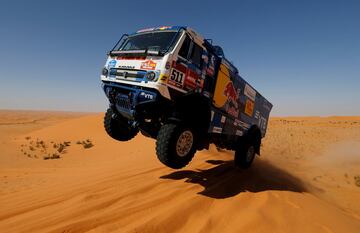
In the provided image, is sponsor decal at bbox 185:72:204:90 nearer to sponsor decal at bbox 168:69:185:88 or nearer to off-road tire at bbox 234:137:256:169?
sponsor decal at bbox 168:69:185:88

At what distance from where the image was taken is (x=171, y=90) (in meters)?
5.82

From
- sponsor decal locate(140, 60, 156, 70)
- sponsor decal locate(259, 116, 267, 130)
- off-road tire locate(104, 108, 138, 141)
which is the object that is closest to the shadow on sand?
off-road tire locate(104, 108, 138, 141)

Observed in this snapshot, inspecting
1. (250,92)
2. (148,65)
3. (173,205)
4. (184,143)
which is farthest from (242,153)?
(148,65)

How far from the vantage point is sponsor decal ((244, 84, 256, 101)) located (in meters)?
9.06

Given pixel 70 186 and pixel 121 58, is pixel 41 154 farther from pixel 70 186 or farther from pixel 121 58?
pixel 121 58

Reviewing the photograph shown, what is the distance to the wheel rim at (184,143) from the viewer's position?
595cm

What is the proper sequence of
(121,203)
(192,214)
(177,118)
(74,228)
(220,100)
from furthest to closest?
1. (220,100)
2. (177,118)
3. (121,203)
4. (192,214)
5. (74,228)

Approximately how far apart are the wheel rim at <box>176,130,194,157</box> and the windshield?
2004mm

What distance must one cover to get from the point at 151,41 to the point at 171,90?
1.72 m

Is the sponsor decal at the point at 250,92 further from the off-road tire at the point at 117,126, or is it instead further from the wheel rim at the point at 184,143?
the off-road tire at the point at 117,126

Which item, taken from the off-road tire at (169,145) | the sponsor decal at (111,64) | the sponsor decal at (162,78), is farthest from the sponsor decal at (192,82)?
the sponsor decal at (111,64)

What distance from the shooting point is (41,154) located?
54.3ft

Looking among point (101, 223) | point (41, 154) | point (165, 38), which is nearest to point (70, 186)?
point (101, 223)

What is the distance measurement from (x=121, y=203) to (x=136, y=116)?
77.3 inches
